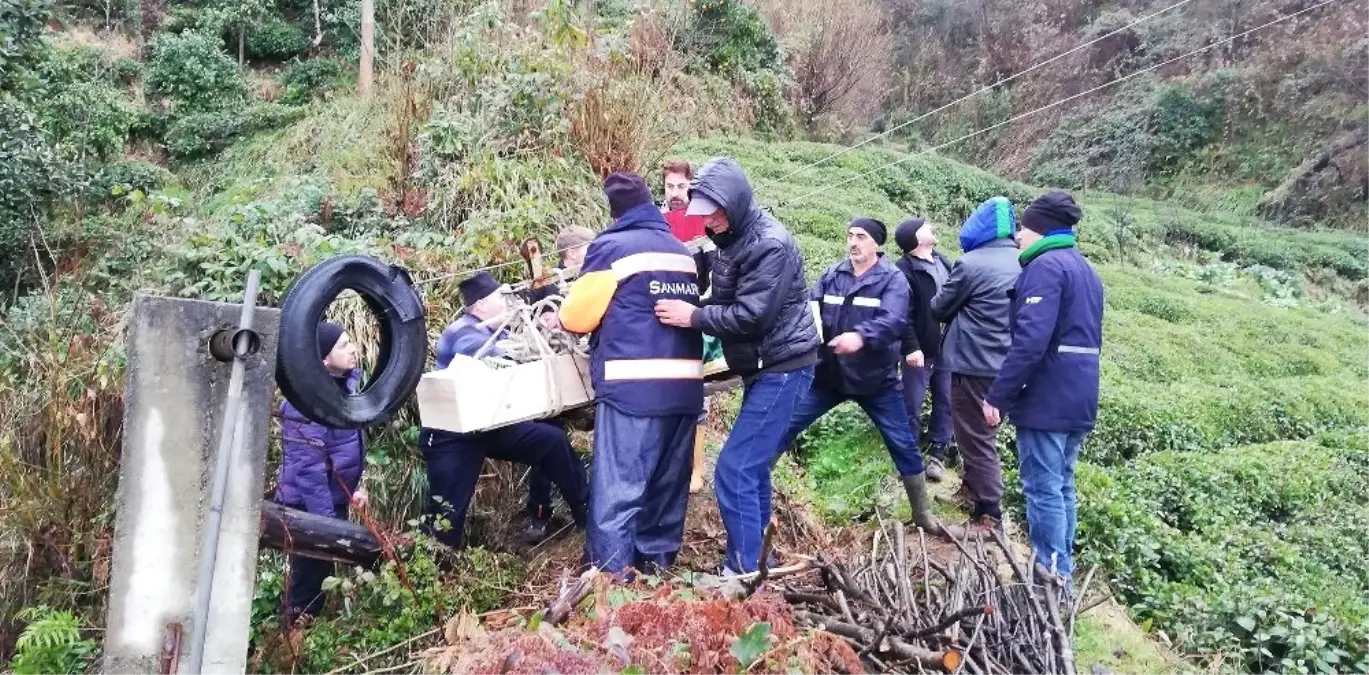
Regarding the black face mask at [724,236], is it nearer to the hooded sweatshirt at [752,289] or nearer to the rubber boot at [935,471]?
the hooded sweatshirt at [752,289]

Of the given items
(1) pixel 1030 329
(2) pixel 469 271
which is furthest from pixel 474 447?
(1) pixel 1030 329

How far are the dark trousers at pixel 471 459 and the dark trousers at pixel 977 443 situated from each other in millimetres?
2363

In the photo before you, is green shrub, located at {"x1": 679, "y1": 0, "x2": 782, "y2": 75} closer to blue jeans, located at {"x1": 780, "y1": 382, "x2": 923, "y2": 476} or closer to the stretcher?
blue jeans, located at {"x1": 780, "y1": 382, "x2": 923, "y2": 476}

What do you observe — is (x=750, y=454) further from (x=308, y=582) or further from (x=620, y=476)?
(x=308, y=582)

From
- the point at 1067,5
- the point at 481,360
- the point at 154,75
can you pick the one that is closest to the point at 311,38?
the point at 154,75

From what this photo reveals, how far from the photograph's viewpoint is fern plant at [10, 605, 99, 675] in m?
4.14

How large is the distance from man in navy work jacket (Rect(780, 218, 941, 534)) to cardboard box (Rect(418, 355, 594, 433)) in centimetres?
137

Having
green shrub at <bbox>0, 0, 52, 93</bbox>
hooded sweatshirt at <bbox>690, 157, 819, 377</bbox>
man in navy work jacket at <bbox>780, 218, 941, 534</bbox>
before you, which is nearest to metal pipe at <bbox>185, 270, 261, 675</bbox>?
hooded sweatshirt at <bbox>690, 157, 819, 377</bbox>

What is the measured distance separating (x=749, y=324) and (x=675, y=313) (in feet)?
1.07

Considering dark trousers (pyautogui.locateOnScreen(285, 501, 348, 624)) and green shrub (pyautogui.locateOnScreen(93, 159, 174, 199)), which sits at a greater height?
green shrub (pyautogui.locateOnScreen(93, 159, 174, 199))

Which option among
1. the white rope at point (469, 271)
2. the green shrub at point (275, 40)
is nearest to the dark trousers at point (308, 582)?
the white rope at point (469, 271)

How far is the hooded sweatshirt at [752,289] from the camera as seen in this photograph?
411cm

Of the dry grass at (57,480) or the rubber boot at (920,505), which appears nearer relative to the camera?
the dry grass at (57,480)

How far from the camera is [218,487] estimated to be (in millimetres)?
3107
